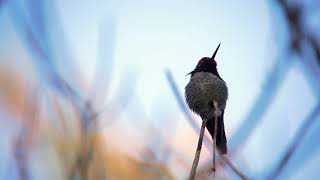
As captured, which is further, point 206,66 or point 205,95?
point 206,66

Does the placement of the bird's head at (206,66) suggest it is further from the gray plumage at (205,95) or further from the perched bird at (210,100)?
the gray plumage at (205,95)

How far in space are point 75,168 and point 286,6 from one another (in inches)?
60.2

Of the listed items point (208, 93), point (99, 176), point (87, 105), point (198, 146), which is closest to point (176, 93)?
point (198, 146)

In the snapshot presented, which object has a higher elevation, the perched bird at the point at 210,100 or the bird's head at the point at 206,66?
the bird's head at the point at 206,66

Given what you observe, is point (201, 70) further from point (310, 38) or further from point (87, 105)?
point (310, 38)

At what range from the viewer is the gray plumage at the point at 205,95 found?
3.42m

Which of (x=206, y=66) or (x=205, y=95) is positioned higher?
(x=206, y=66)

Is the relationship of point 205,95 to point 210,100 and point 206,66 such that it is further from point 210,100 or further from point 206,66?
point 206,66

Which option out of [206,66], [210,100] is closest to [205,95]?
[210,100]

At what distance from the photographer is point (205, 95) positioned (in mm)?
3551

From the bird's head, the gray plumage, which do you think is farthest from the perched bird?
the bird's head

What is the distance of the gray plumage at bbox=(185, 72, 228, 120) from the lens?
3.42 metres

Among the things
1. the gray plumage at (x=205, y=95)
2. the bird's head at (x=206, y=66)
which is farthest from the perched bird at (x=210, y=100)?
the bird's head at (x=206, y=66)

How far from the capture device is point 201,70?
470 centimetres
